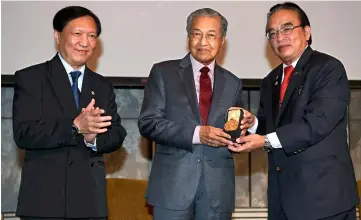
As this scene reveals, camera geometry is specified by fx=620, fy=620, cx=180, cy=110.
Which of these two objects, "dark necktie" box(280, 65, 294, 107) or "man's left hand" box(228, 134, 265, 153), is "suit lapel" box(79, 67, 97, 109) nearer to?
"man's left hand" box(228, 134, 265, 153)

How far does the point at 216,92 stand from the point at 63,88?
759mm

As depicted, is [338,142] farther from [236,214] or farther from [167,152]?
[236,214]

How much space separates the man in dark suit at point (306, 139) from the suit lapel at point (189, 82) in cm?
27

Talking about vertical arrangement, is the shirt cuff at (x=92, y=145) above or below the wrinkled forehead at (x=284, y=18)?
below

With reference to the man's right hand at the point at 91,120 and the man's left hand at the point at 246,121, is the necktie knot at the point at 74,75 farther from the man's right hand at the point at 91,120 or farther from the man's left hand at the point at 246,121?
the man's left hand at the point at 246,121

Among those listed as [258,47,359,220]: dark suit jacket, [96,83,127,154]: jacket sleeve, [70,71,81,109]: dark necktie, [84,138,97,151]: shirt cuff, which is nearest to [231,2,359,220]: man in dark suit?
[258,47,359,220]: dark suit jacket

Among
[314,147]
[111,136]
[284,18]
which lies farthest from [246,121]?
[111,136]

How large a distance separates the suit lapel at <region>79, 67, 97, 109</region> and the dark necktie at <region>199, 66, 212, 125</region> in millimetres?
537

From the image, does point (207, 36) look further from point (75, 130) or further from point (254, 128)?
point (75, 130)

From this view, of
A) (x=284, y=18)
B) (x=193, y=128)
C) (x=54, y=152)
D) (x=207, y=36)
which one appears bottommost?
(x=54, y=152)

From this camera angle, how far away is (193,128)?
9.82 ft

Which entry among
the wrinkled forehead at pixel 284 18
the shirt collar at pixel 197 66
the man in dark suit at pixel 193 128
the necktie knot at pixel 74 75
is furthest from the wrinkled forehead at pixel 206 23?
the necktie knot at pixel 74 75

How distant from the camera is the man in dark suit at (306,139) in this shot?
292 cm

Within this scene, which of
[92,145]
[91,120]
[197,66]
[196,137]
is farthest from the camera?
[197,66]
